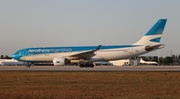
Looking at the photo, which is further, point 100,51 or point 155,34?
point 155,34

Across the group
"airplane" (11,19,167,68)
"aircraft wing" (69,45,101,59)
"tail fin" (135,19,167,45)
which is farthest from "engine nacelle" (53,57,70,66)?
"tail fin" (135,19,167,45)

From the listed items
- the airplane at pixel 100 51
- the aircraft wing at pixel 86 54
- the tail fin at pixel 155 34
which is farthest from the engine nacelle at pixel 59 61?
the tail fin at pixel 155 34

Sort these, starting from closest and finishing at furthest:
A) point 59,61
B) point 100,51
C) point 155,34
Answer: point 59,61 → point 100,51 → point 155,34

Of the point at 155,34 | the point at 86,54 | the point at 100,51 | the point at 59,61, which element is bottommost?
the point at 59,61

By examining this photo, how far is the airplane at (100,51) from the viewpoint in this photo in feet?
154

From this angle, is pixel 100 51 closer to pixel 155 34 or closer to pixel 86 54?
pixel 86 54

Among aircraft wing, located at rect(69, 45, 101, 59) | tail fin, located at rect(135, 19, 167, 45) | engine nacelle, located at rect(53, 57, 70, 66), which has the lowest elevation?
engine nacelle, located at rect(53, 57, 70, 66)

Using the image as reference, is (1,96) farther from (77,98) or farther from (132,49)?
(132,49)

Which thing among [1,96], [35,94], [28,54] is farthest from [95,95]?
[28,54]

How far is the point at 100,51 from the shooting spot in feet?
156

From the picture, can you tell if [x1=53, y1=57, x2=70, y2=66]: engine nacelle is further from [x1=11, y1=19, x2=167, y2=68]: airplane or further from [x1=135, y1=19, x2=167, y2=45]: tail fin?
[x1=135, y1=19, x2=167, y2=45]: tail fin

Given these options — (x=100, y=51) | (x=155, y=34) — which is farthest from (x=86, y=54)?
(x=155, y=34)

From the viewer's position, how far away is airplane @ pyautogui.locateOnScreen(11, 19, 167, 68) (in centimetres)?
4706

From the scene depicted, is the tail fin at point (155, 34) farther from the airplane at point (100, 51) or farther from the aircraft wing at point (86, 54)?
the aircraft wing at point (86, 54)
